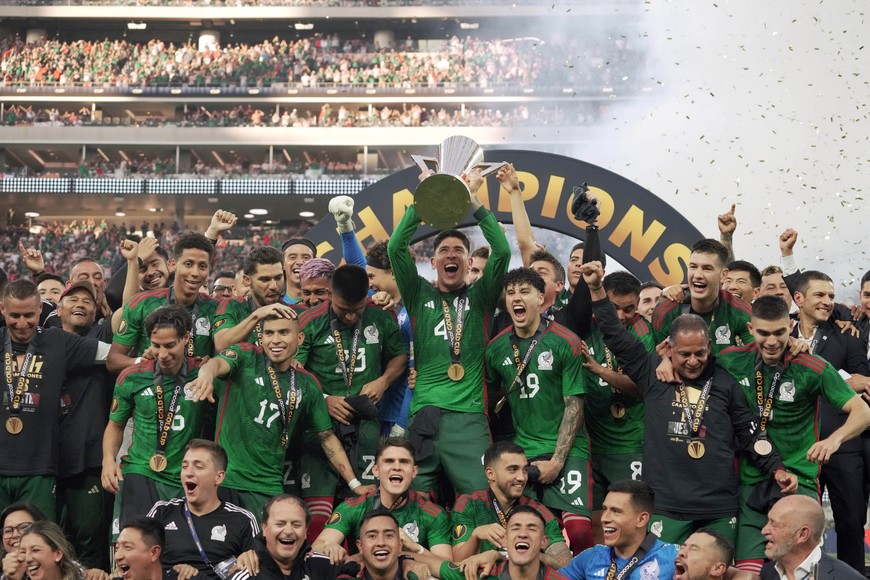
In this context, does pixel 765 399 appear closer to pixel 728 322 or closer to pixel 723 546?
pixel 728 322

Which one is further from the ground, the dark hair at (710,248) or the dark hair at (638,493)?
the dark hair at (710,248)

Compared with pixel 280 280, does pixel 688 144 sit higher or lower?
higher

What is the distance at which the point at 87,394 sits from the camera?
274 inches

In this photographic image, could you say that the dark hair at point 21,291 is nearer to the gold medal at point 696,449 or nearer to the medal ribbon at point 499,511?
the medal ribbon at point 499,511

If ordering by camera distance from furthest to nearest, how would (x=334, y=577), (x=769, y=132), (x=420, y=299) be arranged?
(x=769, y=132) → (x=420, y=299) → (x=334, y=577)

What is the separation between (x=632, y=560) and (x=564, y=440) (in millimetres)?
958

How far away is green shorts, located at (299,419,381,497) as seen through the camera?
6.54 m

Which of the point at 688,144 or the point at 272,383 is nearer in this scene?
the point at 272,383

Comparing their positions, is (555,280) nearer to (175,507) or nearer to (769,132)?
(175,507)

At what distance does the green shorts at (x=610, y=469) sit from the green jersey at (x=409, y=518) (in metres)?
1.18

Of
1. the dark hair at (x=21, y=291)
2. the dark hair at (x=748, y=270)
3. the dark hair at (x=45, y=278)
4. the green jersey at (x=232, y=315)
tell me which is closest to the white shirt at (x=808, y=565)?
the dark hair at (x=748, y=270)

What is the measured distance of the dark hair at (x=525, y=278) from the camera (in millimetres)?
6281

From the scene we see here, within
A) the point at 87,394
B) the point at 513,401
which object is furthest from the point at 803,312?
the point at 87,394

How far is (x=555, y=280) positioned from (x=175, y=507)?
2.69 m
